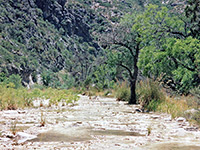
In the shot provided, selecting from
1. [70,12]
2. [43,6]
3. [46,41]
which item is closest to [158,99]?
[46,41]

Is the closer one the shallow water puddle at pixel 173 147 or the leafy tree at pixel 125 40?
the shallow water puddle at pixel 173 147

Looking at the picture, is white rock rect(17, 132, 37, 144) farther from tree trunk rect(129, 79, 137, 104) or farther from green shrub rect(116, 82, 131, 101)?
green shrub rect(116, 82, 131, 101)

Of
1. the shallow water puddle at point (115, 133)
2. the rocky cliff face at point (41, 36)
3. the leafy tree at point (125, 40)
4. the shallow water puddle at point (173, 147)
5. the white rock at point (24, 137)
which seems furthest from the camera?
the rocky cliff face at point (41, 36)

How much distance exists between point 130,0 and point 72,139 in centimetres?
12302

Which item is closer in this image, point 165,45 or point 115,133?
point 115,133

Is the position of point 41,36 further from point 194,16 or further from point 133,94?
point 194,16

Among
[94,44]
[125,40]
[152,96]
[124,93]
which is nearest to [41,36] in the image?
[94,44]

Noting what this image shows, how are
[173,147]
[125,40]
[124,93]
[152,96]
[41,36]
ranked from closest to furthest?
[173,147] < [152,96] < [125,40] < [124,93] < [41,36]

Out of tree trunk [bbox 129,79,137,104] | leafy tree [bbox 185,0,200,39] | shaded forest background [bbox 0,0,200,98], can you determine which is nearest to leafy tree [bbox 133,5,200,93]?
shaded forest background [bbox 0,0,200,98]

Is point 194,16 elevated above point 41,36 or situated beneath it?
situated beneath

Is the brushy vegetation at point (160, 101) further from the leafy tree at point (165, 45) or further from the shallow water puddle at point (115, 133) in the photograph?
the shallow water puddle at point (115, 133)

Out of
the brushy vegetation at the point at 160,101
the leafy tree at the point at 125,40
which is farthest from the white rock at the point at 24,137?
the leafy tree at the point at 125,40

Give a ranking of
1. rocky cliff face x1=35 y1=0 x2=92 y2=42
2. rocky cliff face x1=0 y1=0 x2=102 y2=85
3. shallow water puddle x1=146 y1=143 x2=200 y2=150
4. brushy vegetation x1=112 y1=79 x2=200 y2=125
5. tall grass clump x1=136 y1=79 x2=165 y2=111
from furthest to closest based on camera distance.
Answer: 1. rocky cliff face x1=35 y1=0 x2=92 y2=42
2. rocky cliff face x1=0 y1=0 x2=102 y2=85
3. tall grass clump x1=136 y1=79 x2=165 y2=111
4. brushy vegetation x1=112 y1=79 x2=200 y2=125
5. shallow water puddle x1=146 y1=143 x2=200 y2=150

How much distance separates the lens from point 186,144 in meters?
4.65
